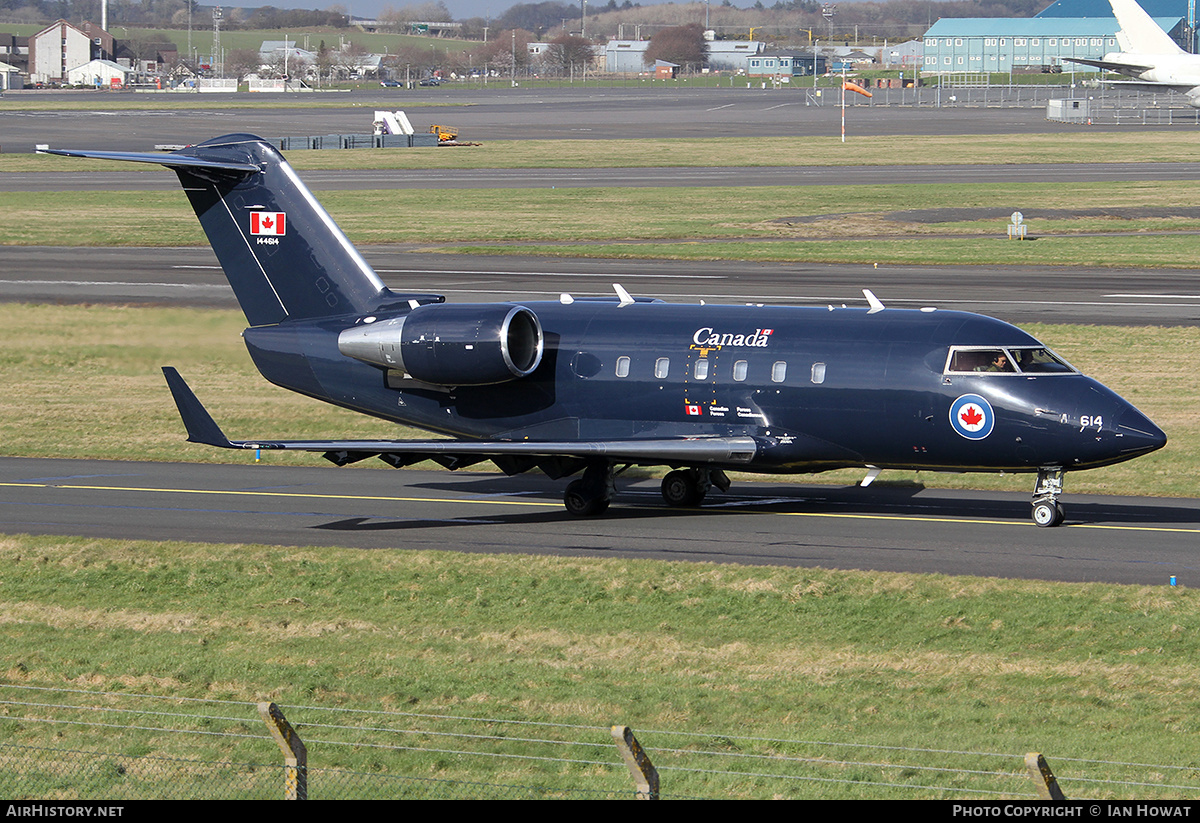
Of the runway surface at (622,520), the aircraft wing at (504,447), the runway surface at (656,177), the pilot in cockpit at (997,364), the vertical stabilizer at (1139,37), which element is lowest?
the runway surface at (622,520)

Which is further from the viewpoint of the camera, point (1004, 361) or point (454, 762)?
point (1004, 361)

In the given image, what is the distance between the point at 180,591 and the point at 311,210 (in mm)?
10204

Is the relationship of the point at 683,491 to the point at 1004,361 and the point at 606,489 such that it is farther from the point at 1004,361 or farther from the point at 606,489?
the point at 1004,361

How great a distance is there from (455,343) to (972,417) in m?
9.88

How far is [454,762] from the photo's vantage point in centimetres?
1672

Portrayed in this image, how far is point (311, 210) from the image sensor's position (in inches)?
1212

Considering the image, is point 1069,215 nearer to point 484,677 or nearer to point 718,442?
point 718,442

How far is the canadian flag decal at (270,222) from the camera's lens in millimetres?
30656

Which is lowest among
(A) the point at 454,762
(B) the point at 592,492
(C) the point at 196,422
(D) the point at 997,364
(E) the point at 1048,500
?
(A) the point at 454,762

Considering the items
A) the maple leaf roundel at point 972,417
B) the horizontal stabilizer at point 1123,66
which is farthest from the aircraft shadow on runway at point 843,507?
the horizontal stabilizer at point 1123,66

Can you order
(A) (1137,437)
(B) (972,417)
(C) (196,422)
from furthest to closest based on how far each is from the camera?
(C) (196,422), (B) (972,417), (A) (1137,437)

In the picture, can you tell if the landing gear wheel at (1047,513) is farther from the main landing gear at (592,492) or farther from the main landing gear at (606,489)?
the main landing gear at (592,492)

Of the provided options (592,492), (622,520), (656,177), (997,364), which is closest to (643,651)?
(622,520)

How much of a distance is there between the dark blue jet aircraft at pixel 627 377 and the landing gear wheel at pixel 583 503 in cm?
3
